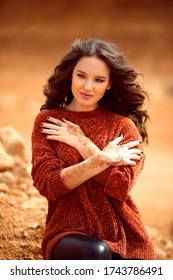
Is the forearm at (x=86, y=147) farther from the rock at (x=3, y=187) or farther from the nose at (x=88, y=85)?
the rock at (x=3, y=187)

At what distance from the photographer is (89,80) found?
2.46 metres

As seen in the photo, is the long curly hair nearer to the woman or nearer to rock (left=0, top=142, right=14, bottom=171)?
the woman

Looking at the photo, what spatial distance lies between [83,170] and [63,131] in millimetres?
203

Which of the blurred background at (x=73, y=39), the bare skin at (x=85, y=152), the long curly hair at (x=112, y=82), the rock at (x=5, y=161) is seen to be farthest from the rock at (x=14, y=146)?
the blurred background at (x=73, y=39)

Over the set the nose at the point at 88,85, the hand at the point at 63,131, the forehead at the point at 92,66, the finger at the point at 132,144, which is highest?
the forehead at the point at 92,66

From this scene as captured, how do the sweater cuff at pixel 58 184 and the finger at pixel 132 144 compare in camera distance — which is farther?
the finger at pixel 132 144

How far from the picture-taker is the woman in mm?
2396

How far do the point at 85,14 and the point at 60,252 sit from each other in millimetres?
7484

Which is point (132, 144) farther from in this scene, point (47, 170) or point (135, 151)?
point (47, 170)

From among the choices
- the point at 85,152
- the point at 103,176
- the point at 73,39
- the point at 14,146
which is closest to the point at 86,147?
the point at 85,152

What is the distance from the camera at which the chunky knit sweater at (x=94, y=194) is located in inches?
95.0

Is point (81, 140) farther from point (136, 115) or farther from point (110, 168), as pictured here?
point (136, 115)

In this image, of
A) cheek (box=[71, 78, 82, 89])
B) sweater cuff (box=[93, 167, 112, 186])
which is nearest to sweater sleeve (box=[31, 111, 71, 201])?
sweater cuff (box=[93, 167, 112, 186])

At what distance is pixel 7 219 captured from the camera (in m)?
3.31
